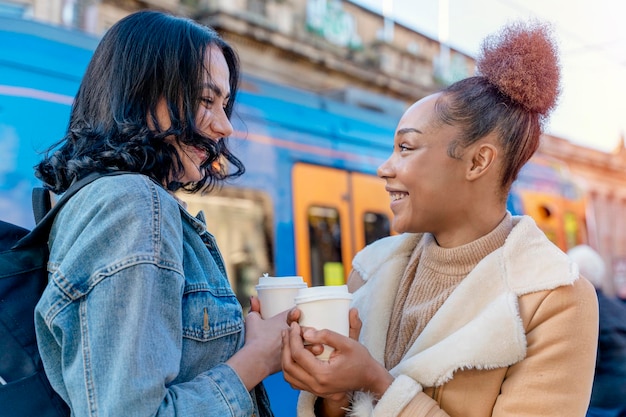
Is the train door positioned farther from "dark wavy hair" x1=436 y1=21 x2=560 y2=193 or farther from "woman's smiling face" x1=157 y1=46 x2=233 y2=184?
"woman's smiling face" x1=157 y1=46 x2=233 y2=184

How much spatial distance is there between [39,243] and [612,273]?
15770 mm

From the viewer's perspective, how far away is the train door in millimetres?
5379

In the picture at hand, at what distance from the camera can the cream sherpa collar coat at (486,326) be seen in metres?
1.73

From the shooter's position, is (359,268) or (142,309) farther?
(359,268)

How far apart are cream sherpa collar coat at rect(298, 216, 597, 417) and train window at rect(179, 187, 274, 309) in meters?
2.94

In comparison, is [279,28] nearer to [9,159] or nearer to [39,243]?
[9,159]

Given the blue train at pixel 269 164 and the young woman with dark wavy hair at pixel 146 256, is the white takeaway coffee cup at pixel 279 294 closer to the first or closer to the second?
the young woman with dark wavy hair at pixel 146 256

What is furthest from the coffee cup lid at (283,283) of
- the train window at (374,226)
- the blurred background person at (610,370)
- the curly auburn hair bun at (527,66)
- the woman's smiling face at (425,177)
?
the train window at (374,226)

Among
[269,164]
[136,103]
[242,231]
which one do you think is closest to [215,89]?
[136,103]

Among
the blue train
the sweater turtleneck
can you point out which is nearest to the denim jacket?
the sweater turtleneck

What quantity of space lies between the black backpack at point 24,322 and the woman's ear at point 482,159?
978mm

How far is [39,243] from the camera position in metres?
1.54

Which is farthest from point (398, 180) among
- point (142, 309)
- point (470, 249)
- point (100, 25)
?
point (100, 25)

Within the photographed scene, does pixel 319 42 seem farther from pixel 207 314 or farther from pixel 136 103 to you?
pixel 207 314
